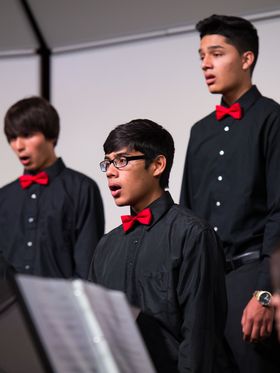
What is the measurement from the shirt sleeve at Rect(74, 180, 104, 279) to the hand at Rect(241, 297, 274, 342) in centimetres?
82

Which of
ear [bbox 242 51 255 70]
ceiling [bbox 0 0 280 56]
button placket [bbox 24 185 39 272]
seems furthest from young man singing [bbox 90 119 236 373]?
ceiling [bbox 0 0 280 56]

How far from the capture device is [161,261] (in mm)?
2312

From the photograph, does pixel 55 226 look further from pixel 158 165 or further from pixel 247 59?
pixel 247 59

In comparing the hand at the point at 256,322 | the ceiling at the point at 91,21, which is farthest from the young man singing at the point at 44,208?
the hand at the point at 256,322

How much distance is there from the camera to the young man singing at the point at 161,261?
2174mm

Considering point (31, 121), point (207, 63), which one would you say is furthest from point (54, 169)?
point (207, 63)

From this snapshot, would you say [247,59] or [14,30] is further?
[14,30]

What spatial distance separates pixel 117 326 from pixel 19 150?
2034mm

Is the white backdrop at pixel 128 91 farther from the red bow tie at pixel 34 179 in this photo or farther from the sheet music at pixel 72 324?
the sheet music at pixel 72 324

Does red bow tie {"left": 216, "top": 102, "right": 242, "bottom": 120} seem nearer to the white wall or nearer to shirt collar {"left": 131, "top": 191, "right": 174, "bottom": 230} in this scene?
shirt collar {"left": 131, "top": 191, "right": 174, "bottom": 230}

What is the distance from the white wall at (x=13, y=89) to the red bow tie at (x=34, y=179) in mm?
491

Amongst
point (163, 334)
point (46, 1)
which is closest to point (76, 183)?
point (46, 1)

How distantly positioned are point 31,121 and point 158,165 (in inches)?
37.5

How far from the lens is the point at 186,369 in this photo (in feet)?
6.96
